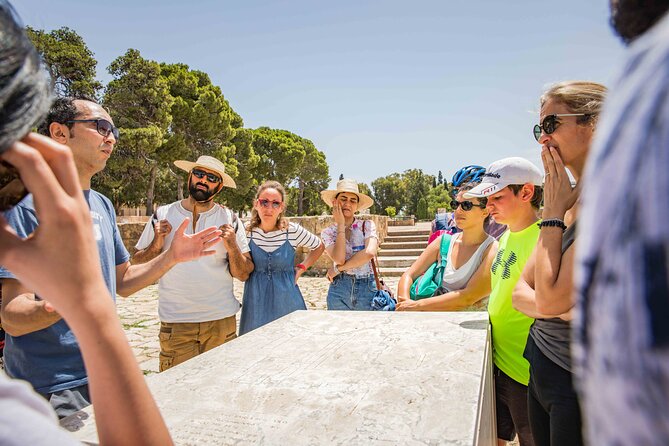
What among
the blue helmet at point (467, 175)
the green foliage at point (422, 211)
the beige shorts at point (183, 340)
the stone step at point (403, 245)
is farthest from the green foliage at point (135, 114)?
the green foliage at point (422, 211)

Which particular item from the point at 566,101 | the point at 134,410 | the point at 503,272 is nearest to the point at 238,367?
the point at 134,410

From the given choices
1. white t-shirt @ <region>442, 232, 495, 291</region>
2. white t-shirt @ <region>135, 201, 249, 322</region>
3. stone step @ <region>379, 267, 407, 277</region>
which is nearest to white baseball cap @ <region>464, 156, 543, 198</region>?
white t-shirt @ <region>442, 232, 495, 291</region>

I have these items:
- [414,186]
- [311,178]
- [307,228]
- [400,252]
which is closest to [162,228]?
[307,228]

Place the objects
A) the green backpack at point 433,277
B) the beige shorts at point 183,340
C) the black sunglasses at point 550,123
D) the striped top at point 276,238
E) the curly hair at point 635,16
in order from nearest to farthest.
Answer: the curly hair at point 635,16
the black sunglasses at point 550,123
the green backpack at point 433,277
the beige shorts at point 183,340
the striped top at point 276,238

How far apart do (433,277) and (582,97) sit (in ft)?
5.31

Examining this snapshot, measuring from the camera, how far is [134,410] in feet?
2.06

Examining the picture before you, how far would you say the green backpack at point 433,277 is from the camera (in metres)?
2.96

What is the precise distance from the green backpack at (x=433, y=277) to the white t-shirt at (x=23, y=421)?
2.67m

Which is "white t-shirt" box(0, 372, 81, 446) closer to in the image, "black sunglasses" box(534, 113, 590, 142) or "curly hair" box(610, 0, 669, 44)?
"curly hair" box(610, 0, 669, 44)

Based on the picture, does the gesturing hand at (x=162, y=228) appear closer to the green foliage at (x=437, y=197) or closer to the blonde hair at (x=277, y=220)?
the blonde hair at (x=277, y=220)

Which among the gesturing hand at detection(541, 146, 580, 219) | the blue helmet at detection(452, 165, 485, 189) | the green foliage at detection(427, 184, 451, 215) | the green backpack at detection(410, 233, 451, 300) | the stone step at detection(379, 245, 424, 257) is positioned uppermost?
the green foliage at detection(427, 184, 451, 215)

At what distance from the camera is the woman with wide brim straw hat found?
376 cm

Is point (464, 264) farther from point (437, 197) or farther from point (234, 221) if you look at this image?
point (437, 197)

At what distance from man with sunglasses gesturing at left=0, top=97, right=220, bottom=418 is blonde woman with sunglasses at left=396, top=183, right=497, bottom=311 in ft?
4.85
